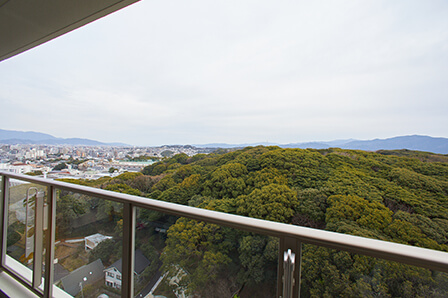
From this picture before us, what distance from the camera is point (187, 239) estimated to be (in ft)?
3.50

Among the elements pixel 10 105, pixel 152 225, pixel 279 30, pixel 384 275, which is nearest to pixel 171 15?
pixel 279 30

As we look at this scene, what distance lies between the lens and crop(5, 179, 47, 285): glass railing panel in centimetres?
170

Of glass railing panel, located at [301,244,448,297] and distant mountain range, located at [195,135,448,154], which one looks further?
distant mountain range, located at [195,135,448,154]

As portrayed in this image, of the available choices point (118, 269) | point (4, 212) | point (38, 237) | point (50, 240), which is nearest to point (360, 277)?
point (118, 269)

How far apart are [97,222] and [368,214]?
532 centimetres

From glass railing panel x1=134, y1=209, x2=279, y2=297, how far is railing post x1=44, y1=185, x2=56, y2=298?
88 centimetres

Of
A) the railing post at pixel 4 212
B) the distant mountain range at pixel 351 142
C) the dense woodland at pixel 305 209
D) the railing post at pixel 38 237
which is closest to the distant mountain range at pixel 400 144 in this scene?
the distant mountain range at pixel 351 142

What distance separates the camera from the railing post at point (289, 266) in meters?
0.75

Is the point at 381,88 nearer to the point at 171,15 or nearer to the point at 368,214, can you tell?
the point at 368,214

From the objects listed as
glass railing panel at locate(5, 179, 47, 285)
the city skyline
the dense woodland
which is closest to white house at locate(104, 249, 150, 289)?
the dense woodland

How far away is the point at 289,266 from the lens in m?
0.74

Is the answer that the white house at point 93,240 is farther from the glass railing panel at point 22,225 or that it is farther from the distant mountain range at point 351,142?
the distant mountain range at point 351,142

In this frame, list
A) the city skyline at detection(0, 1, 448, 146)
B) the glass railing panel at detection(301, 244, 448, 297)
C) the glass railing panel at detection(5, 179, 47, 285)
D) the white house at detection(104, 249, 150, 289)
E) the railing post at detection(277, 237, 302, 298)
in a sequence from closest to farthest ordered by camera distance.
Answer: the glass railing panel at detection(301, 244, 448, 297) → the railing post at detection(277, 237, 302, 298) → the white house at detection(104, 249, 150, 289) → the glass railing panel at detection(5, 179, 47, 285) → the city skyline at detection(0, 1, 448, 146)

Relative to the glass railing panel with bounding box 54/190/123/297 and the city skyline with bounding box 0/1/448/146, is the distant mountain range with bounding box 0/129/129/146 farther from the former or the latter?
the glass railing panel with bounding box 54/190/123/297
